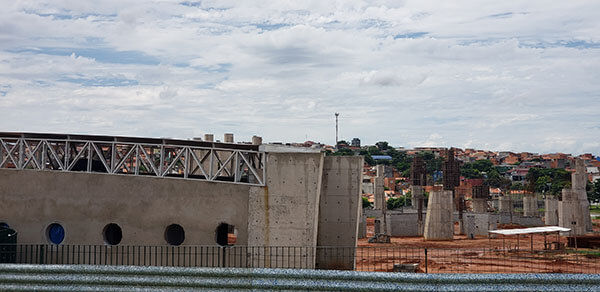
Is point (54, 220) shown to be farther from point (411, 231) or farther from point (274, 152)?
point (411, 231)

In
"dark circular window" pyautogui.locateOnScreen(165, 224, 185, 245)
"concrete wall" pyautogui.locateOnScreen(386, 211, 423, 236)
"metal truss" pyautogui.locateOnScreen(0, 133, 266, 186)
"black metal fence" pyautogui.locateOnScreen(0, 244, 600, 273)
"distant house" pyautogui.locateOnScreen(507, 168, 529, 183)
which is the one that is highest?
"distant house" pyautogui.locateOnScreen(507, 168, 529, 183)

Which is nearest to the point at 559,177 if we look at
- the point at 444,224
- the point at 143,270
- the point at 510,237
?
the point at 510,237

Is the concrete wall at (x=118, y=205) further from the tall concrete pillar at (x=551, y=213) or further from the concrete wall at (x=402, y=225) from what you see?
the tall concrete pillar at (x=551, y=213)

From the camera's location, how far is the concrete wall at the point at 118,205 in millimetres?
19141

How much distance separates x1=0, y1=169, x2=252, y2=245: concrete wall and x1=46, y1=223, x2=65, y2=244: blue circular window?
29cm

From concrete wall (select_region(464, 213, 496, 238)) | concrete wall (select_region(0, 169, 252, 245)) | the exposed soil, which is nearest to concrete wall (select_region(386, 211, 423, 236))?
concrete wall (select_region(464, 213, 496, 238))

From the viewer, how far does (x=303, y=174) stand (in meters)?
18.3

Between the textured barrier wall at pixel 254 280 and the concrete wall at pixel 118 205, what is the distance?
6.84 meters

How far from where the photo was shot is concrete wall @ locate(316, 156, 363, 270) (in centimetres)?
1972

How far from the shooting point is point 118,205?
2002 centimetres

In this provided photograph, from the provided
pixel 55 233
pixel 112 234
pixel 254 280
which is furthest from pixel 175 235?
pixel 254 280

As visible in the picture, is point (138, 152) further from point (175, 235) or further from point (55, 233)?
point (55, 233)

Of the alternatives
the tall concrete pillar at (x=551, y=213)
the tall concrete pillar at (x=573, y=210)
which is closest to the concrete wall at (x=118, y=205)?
the tall concrete pillar at (x=573, y=210)

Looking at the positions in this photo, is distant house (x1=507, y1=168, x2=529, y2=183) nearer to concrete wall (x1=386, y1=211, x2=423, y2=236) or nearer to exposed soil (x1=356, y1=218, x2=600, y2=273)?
concrete wall (x1=386, y1=211, x2=423, y2=236)
